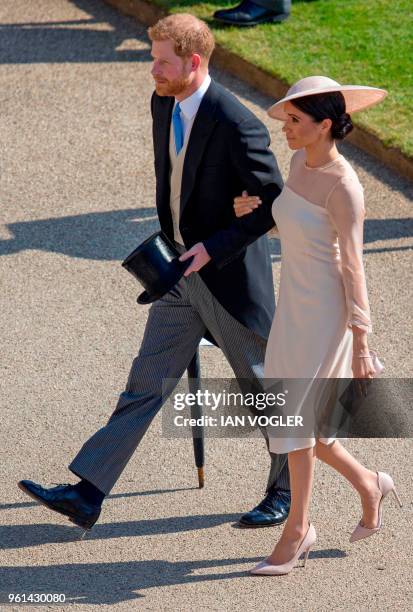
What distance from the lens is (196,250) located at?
483 cm

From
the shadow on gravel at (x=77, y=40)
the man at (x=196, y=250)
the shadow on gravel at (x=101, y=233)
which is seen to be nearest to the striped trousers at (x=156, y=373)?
the man at (x=196, y=250)

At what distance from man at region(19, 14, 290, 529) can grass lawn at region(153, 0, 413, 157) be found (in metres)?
3.42

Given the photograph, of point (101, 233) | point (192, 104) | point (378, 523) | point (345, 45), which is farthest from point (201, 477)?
point (345, 45)

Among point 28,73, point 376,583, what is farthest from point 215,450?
point 28,73

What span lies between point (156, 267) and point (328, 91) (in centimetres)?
93

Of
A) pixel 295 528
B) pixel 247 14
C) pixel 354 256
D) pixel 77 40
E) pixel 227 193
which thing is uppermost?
pixel 354 256

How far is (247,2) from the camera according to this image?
9.86m

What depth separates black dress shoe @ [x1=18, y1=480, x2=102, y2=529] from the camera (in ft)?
16.6

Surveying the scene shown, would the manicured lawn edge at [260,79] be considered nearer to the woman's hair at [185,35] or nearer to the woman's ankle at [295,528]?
the woman's hair at [185,35]

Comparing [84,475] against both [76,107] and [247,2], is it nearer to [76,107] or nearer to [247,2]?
[76,107]

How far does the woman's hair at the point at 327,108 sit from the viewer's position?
447cm

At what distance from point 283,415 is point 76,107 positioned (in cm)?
451

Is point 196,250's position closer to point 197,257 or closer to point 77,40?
point 197,257

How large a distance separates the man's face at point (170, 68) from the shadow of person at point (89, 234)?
2365 millimetres
